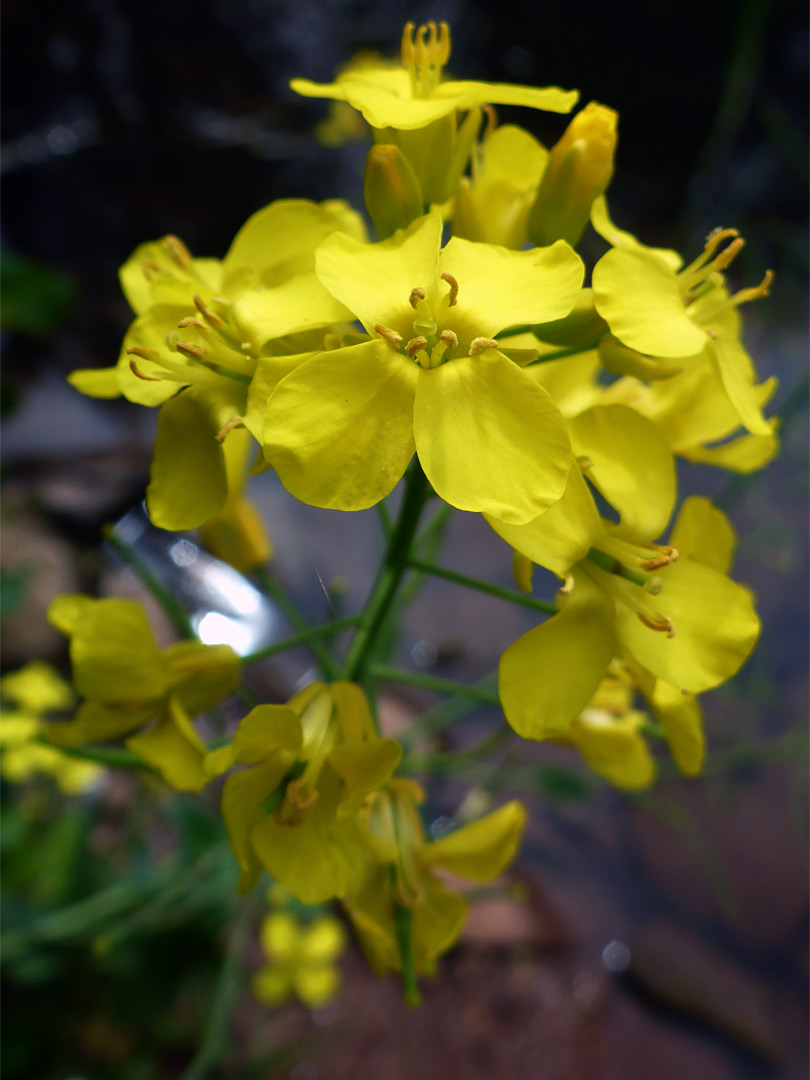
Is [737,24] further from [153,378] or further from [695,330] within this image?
[153,378]

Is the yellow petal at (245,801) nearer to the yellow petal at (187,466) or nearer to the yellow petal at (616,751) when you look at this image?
the yellow petal at (187,466)

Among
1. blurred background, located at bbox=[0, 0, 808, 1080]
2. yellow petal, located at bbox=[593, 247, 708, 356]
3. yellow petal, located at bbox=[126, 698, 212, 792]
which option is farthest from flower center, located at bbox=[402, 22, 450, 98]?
blurred background, located at bbox=[0, 0, 808, 1080]

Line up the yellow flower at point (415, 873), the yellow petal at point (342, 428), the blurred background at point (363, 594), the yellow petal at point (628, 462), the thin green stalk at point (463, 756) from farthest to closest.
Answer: the blurred background at point (363, 594)
the thin green stalk at point (463, 756)
the yellow flower at point (415, 873)
the yellow petal at point (628, 462)
the yellow petal at point (342, 428)

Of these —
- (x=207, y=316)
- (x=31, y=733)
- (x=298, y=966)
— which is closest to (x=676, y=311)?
(x=207, y=316)

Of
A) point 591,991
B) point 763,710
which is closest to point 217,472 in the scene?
point 591,991

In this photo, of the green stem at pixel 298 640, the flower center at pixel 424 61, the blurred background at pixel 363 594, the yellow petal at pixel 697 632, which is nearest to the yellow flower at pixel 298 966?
the blurred background at pixel 363 594

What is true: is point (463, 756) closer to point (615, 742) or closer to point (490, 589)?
point (615, 742)
